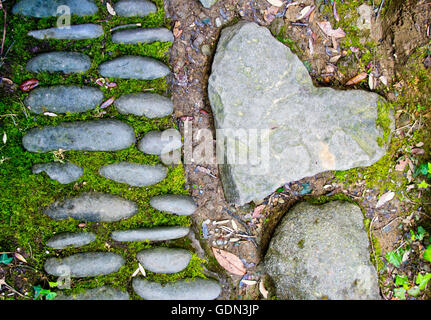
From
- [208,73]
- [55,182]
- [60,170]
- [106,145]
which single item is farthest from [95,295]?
[208,73]

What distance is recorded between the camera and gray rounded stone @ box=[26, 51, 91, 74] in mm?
3359

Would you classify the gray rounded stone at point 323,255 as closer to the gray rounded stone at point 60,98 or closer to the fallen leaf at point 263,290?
the fallen leaf at point 263,290

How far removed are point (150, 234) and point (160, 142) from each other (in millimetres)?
974

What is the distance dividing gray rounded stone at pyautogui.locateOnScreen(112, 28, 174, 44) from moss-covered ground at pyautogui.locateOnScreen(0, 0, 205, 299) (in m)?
0.05

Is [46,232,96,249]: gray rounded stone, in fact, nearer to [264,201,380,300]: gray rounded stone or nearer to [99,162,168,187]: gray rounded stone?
[99,162,168,187]: gray rounded stone

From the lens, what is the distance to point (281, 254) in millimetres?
3537

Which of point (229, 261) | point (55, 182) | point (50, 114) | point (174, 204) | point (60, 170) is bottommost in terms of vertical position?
point (229, 261)

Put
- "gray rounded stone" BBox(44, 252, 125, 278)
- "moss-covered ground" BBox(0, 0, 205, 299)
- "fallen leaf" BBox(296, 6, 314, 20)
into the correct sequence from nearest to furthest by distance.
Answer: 1. "moss-covered ground" BBox(0, 0, 205, 299)
2. "gray rounded stone" BBox(44, 252, 125, 278)
3. "fallen leaf" BBox(296, 6, 314, 20)

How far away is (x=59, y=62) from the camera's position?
3.37 meters

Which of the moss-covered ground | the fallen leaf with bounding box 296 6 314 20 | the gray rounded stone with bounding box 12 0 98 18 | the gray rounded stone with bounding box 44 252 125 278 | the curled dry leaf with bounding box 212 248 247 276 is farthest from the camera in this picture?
the curled dry leaf with bounding box 212 248 247 276

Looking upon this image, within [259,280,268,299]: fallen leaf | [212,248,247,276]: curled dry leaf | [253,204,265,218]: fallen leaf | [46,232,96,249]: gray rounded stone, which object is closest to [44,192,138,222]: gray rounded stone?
[46,232,96,249]: gray rounded stone

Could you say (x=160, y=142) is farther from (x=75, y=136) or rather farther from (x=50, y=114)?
(x=50, y=114)

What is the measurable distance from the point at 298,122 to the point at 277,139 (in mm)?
273
